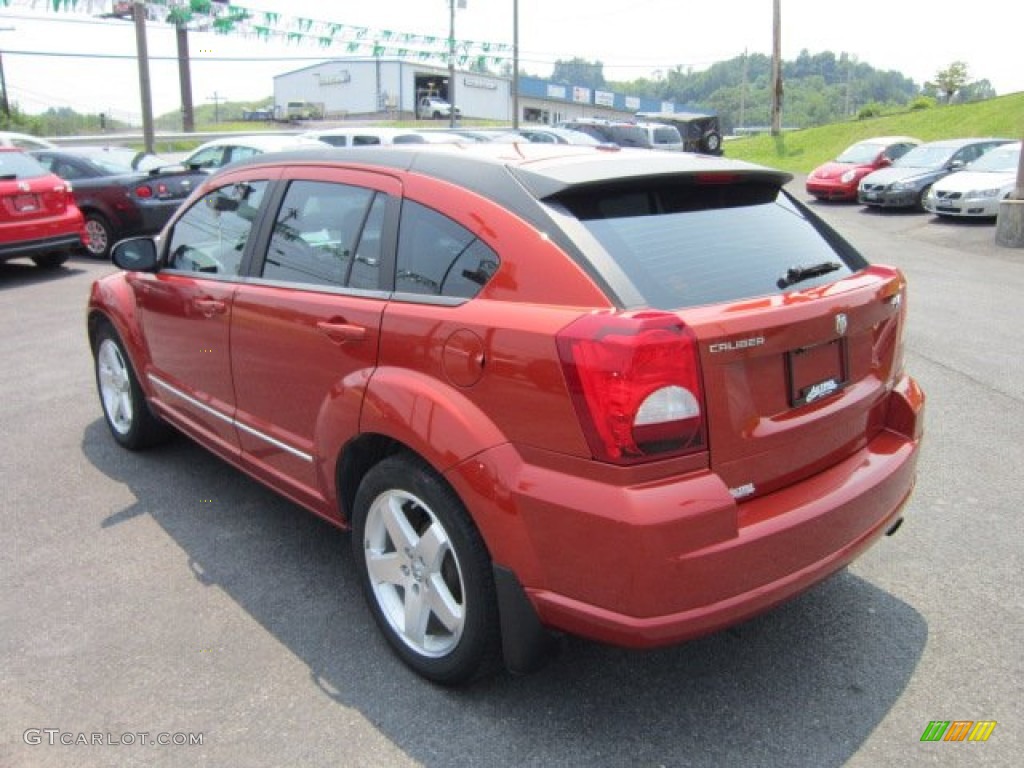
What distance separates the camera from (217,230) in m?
4.03

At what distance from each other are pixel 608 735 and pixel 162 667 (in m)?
1.55

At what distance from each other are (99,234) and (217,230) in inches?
380

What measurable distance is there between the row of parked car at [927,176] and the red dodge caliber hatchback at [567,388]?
15.1 metres

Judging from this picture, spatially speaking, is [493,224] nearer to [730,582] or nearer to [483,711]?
[730,582]

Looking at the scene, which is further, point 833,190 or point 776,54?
point 776,54

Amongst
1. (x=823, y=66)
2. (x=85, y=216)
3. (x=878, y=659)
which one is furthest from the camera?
(x=823, y=66)

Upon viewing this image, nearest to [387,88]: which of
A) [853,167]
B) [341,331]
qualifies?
[853,167]

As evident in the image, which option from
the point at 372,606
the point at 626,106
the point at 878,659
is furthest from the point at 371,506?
the point at 626,106

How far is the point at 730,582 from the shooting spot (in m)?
2.35

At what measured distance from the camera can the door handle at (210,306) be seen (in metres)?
3.76

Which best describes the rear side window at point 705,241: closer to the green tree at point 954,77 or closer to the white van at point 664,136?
the white van at point 664,136

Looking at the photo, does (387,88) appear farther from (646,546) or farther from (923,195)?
(646,546)

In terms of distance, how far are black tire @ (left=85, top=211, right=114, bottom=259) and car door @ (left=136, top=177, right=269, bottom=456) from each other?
868 cm

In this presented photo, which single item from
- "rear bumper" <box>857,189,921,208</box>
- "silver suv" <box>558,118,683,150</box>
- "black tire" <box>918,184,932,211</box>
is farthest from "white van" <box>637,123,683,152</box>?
"black tire" <box>918,184,932,211</box>
